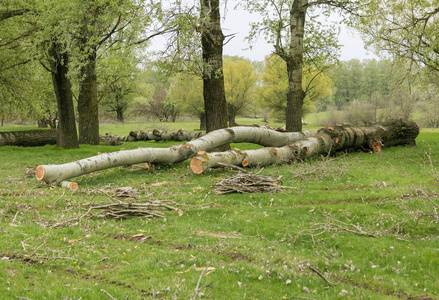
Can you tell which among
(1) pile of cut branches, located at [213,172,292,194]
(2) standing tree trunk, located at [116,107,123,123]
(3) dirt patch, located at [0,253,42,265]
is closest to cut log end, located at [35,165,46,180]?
(1) pile of cut branches, located at [213,172,292,194]

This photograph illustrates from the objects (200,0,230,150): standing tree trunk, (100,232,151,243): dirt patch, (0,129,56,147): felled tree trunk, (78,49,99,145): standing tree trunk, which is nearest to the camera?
(100,232,151,243): dirt patch

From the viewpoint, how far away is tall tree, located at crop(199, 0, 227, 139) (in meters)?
16.8

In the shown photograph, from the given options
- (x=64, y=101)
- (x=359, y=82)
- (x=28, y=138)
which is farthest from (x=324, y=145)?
(x=359, y=82)

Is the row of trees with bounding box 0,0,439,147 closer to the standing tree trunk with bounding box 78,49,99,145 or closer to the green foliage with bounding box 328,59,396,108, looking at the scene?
the standing tree trunk with bounding box 78,49,99,145

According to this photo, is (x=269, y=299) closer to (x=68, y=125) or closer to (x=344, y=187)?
→ (x=344, y=187)

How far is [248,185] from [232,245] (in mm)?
4848

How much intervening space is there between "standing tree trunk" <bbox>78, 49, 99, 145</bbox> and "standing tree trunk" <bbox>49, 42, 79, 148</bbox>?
225 centimetres

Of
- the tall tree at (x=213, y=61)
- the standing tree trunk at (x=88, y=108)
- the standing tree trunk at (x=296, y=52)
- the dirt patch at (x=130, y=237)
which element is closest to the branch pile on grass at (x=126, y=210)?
the dirt patch at (x=130, y=237)

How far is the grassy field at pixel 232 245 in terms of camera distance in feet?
16.0

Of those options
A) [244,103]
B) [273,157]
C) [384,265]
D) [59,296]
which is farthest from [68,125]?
[244,103]

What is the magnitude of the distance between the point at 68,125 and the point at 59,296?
18720 millimetres

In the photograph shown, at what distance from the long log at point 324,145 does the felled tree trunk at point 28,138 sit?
1804cm

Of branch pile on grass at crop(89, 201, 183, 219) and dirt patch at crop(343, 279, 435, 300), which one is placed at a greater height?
branch pile on grass at crop(89, 201, 183, 219)

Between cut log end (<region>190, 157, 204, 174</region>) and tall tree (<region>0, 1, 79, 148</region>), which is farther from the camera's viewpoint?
tall tree (<region>0, 1, 79, 148</region>)
